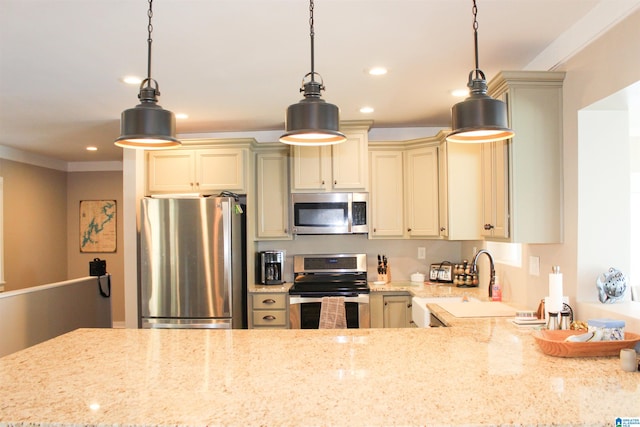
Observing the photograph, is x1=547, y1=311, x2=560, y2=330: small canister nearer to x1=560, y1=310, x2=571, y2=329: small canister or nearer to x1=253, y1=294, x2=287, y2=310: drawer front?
x1=560, y1=310, x2=571, y2=329: small canister

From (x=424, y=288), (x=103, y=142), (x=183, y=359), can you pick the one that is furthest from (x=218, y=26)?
(x=103, y=142)

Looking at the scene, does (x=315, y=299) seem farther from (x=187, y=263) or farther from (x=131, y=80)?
(x=131, y=80)

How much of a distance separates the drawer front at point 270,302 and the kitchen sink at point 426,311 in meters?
1.19

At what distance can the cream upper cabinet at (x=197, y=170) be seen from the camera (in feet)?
14.1

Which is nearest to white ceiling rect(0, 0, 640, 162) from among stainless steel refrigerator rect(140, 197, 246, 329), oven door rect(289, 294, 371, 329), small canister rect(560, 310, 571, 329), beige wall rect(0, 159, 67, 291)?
stainless steel refrigerator rect(140, 197, 246, 329)

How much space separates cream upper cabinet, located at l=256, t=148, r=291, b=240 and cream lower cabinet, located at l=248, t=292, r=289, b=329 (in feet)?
1.94

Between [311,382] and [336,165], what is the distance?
9.80ft

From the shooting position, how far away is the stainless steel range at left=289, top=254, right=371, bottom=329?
13.5 ft

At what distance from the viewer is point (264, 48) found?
2.61m

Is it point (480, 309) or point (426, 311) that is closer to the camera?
point (480, 309)

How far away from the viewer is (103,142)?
5.17 meters

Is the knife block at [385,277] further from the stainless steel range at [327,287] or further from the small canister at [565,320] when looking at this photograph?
the small canister at [565,320]

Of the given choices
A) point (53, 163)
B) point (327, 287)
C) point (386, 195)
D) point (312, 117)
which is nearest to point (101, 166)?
point (53, 163)

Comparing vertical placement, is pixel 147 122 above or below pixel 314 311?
above
